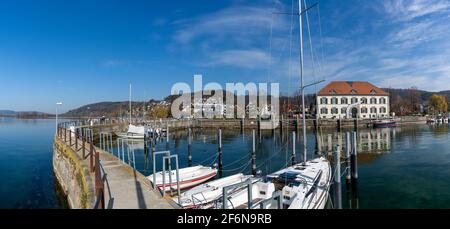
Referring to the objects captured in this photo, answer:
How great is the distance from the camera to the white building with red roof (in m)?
81.6

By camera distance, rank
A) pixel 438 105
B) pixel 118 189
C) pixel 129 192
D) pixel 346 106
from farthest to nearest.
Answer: pixel 438 105
pixel 346 106
pixel 118 189
pixel 129 192

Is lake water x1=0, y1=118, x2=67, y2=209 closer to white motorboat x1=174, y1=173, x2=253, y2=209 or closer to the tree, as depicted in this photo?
white motorboat x1=174, y1=173, x2=253, y2=209

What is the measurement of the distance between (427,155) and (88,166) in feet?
102

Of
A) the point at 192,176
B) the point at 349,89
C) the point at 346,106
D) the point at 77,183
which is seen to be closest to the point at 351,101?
the point at 346,106

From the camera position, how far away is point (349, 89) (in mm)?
83250

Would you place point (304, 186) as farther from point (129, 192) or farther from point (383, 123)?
point (383, 123)

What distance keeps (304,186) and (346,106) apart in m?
78.0

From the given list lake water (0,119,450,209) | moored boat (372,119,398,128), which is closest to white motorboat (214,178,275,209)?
lake water (0,119,450,209)

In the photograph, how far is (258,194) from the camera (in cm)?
1211

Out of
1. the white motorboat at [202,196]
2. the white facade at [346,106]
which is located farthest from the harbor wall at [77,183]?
the white facade at [346,106]

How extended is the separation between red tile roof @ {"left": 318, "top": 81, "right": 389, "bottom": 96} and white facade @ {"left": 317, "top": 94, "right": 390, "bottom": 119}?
97 cm

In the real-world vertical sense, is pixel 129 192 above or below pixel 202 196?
above

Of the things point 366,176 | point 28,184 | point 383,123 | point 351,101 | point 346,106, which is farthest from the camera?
point 351,101
